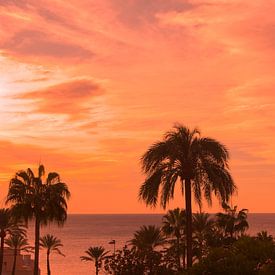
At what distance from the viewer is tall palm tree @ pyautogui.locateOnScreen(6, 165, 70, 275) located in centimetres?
3681

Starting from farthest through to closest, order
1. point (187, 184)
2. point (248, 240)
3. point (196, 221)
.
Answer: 1. point (196, 221)
2. point (187, 184)
3. point (248, 240)

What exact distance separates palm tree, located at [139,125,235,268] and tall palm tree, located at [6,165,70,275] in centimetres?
1042

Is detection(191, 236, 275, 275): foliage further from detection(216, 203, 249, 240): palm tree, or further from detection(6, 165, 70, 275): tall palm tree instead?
detection(216, 203, 249, 240): palm tree

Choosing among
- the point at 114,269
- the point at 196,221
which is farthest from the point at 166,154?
the point at 196,221

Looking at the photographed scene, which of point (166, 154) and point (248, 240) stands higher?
point (166, 154)

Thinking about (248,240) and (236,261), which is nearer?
(236,261)

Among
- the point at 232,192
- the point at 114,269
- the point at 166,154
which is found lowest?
the point at 114,269

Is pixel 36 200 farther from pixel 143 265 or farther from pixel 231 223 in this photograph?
pixel 231 223

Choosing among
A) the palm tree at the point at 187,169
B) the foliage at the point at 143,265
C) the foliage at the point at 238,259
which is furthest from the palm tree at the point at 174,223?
the foliage at the point at 238,259

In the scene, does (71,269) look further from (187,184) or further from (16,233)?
(187,184)

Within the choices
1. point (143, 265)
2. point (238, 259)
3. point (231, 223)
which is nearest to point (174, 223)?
point (231, 223)

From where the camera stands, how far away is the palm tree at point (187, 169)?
27828 mm

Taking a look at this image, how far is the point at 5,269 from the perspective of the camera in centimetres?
8338

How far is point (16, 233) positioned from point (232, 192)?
4221 centimetres
